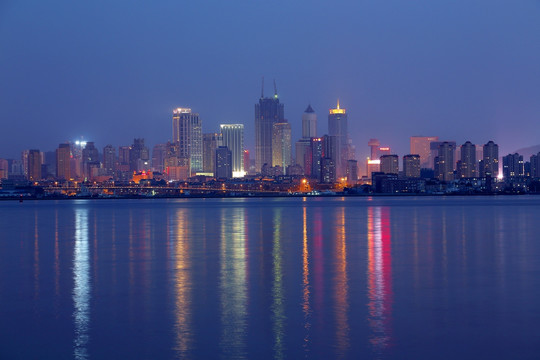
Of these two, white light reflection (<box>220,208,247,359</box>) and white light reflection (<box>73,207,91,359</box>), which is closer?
white light reflection (<box>220,208,247,359</box>)

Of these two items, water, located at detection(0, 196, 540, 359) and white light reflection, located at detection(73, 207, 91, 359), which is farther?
white light reflection, located at detection(73, 207, 91, 359)

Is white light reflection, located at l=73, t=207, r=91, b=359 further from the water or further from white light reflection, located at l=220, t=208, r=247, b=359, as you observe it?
white light reflection, located at l=220, t=208, r=247, b=359

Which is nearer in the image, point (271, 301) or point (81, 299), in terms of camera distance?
point (271, 301)

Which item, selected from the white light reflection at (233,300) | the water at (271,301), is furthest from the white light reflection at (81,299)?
the white light reflection at (233,300)

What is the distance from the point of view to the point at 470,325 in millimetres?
14555

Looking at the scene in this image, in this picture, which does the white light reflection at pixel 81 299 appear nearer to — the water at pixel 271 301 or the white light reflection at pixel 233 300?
the water at pixel 271 301

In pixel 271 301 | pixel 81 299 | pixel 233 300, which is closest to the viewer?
pixel 271 301

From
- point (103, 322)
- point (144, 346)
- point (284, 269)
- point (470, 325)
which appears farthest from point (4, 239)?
point (470, 325)

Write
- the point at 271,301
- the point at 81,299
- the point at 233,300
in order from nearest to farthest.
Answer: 1. the point at 271,301
2. the point at 233,300
3. the point at 81,299

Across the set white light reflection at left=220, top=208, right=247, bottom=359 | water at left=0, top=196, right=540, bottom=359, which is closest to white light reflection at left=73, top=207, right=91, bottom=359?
water at left=0, top=196, right=540, bottom=359

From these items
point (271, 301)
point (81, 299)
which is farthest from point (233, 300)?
point (81, 299)

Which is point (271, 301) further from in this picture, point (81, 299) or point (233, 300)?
point (81, 299)

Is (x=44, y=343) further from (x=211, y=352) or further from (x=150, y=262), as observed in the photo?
(x=150, y=262)

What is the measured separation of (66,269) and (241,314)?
1091 centimetres
